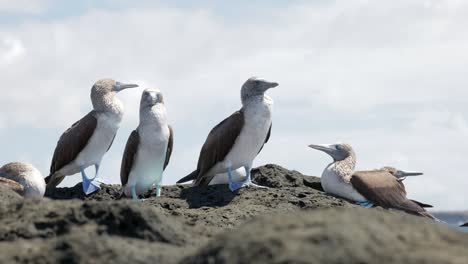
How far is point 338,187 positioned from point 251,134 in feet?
6.28

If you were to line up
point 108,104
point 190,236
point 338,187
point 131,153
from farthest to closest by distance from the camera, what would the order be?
point 108,104, point 338,187, point 131,153, point 190,236

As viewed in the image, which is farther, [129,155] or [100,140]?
[100,140]

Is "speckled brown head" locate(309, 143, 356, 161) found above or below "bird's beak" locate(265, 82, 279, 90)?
below

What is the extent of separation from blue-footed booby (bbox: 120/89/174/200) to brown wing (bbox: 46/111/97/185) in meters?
1.29

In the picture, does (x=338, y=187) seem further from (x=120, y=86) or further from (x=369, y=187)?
(x=120, y=86)

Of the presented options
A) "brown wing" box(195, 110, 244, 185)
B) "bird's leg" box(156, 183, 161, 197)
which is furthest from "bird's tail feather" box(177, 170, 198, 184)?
"bird's leg" box(156, 183, 161, 197)

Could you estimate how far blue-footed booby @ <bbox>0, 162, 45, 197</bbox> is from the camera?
53.1ft

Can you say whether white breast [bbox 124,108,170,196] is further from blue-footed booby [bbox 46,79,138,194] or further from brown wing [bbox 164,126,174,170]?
blue-footed booby [bbox 46,79,138,194]

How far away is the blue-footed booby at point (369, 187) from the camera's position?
53.6 feet

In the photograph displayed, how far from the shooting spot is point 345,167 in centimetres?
1700

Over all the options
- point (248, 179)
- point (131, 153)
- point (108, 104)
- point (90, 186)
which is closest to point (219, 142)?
point (248, 179)

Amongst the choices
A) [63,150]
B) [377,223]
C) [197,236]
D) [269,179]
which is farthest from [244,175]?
[377,223]

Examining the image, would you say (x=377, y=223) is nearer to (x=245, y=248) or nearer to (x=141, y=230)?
(x=245, y=248)

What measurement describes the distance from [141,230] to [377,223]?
195 cm
